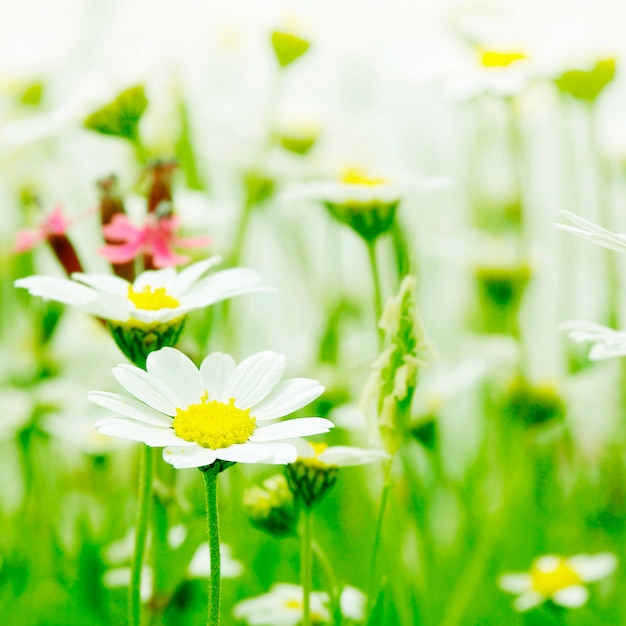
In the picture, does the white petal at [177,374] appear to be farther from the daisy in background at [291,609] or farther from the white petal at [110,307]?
the daisy in background at [291,609]

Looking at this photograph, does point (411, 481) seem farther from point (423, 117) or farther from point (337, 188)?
point (423, 117)

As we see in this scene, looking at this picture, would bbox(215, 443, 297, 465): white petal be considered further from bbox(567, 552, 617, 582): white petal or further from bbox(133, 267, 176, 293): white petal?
bbox(567, 552, 617, 582): white petal

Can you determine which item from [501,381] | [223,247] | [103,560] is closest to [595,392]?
[501,381]

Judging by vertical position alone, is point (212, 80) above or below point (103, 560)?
above

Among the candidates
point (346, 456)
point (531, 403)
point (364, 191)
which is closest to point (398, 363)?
point (346, 456)

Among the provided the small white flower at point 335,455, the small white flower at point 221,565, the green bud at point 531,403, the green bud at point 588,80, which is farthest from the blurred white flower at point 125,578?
the green bud at point 588,80

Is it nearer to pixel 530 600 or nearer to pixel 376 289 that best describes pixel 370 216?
pixel 376 289
